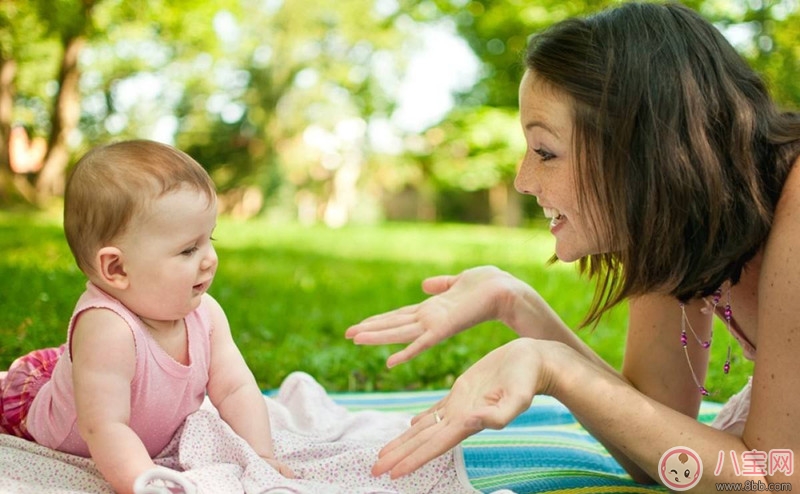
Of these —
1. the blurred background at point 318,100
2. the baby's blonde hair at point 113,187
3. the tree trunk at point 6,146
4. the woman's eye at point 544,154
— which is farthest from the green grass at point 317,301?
the blurred background at point 318,100

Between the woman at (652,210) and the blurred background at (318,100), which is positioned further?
the blurred background at (318,100)

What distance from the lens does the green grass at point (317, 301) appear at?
3.99m

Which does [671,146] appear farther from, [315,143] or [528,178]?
[315,143]

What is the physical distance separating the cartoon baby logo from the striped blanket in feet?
1.22

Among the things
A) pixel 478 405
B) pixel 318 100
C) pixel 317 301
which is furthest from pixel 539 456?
pixel 318 100

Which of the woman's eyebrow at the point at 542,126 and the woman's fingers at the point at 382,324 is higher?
the woman's eyebrow at the point at 542,126

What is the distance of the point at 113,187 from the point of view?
6.37 feet

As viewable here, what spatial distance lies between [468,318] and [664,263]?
2.03 ft

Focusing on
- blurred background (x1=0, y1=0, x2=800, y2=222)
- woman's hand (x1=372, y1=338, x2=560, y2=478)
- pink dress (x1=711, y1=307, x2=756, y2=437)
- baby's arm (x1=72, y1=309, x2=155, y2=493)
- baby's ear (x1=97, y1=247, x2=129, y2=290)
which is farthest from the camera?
blurred background (x1=0, y1=0, x2=800, y2=222)

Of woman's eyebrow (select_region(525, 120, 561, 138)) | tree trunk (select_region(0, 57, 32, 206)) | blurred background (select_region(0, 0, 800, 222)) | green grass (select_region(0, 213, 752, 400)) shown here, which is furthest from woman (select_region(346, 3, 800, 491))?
tree trunk (select_region(0, 57, 32, 206))

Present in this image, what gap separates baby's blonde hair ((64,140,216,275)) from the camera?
1.94 meters

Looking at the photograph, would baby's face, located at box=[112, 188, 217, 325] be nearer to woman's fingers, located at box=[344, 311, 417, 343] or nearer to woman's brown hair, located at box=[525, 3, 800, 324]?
woman's fingers, located at box=[344, 311, 417, 343]

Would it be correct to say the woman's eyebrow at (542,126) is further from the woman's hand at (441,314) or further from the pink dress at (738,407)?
the pink dress at (738,407)

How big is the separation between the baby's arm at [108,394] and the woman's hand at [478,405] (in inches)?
22.6
